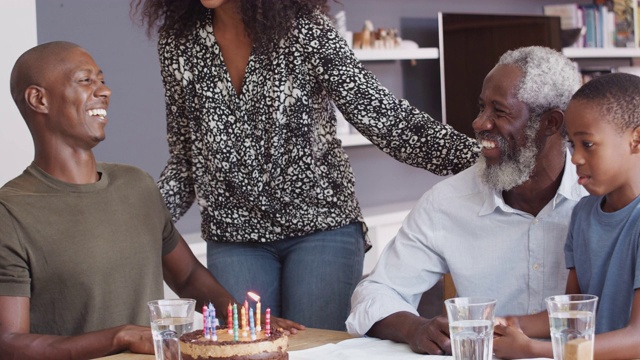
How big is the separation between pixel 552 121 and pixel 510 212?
0.22m

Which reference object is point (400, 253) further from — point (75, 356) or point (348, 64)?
point (75, 356)

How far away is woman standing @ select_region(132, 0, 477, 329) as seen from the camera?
2.45 m

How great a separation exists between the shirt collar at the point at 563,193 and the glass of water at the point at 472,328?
70 cm

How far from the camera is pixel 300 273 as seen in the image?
2.51 meters

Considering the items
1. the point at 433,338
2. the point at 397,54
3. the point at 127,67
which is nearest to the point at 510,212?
the point at 433,338

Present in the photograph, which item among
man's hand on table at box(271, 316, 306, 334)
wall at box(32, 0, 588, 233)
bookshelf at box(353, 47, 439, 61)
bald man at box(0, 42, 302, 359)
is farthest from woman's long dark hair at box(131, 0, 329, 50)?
bookshelf at box(353, 47, 439, 61)

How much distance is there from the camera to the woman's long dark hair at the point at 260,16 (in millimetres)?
2457

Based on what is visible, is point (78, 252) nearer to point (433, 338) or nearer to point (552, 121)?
point (433, 338)

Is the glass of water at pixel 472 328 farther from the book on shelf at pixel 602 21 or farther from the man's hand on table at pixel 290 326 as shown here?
the book on shelf at pixel 602 21

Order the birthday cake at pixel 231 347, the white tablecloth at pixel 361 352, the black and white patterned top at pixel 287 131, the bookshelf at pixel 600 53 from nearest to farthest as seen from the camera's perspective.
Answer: the birthday cake at pixel 231 347, the white tablecloth at pixel 361 352, the black and white patterned top at pixel 287 131, the bookshelf at pixel 600 53

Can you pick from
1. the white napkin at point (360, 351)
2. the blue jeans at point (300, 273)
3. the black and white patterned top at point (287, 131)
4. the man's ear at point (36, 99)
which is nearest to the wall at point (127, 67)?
the black and white patterned top at point (287, 131)

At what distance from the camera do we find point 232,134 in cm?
252

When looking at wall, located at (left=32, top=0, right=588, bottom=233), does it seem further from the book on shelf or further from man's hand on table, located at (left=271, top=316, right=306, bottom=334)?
man's hand on table, located at (left=271, top=316, right=306, bottom=334)

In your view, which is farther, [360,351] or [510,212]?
[510,212]
